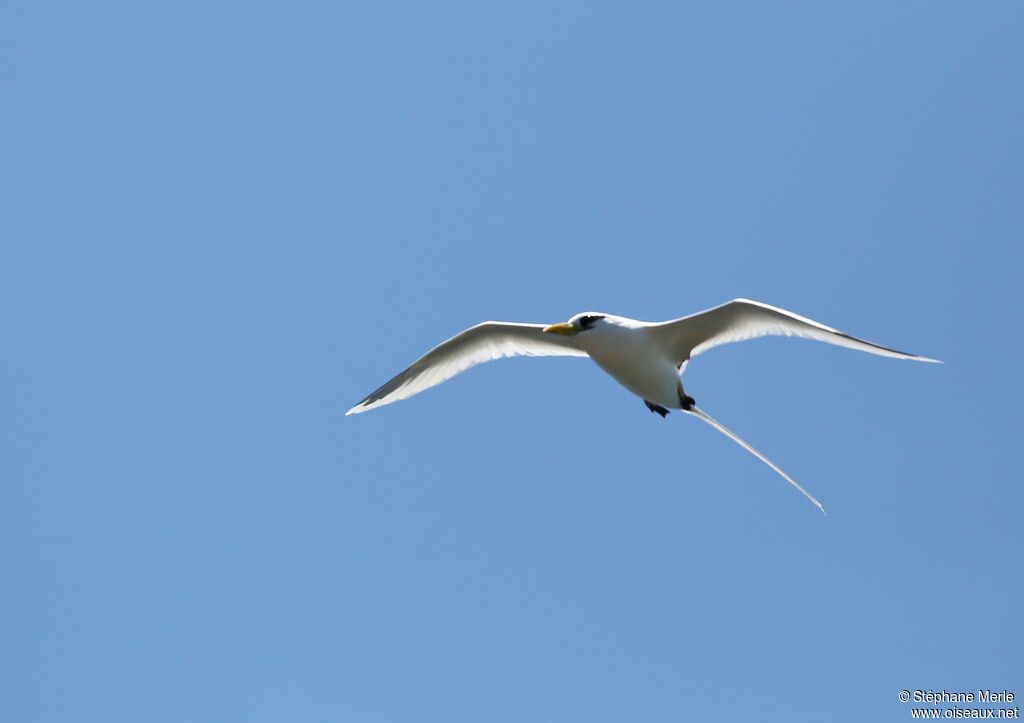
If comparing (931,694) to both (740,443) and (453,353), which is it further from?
(453,353)

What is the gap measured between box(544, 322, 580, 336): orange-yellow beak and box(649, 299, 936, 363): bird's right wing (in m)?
0.98

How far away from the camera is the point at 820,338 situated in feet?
37.1

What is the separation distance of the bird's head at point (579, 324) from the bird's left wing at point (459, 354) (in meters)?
1.15

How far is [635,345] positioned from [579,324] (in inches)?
29.7

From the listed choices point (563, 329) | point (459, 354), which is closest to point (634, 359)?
point (563, 329)

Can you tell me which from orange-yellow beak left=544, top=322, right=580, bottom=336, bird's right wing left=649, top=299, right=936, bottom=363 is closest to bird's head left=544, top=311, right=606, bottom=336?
orange-yellow beak left=544, top=322, right=580, bottom=336

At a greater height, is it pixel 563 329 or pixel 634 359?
pixel 563 329

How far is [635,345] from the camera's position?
41.0 feet

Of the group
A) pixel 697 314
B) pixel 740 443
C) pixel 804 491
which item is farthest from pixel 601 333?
pixel 804 491

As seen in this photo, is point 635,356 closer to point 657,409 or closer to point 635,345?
point 635,345

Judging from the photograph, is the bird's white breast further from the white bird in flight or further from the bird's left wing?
the bird's left wing

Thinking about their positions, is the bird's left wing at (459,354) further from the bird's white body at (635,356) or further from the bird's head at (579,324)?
the bird's white body at (635,356)

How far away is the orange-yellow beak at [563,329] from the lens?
42.3 ft

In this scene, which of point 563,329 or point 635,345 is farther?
point 563,329
